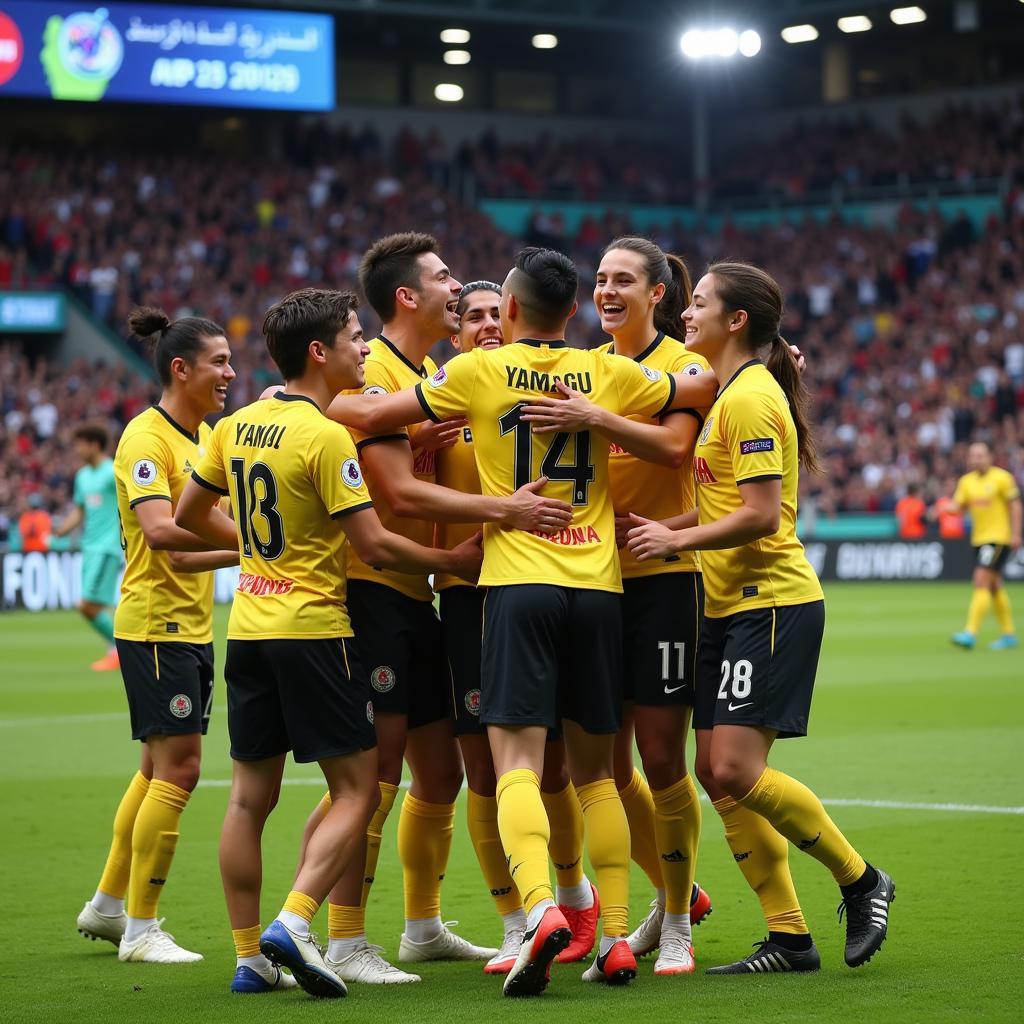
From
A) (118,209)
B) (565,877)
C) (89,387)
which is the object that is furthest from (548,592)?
(118,209)

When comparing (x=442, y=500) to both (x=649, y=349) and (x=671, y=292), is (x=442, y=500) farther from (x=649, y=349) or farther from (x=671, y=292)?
(x=671, y=292)

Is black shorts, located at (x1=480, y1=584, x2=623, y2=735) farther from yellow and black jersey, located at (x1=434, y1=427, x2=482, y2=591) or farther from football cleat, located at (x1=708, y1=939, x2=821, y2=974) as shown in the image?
football cleat, located at (x1=708, y1=939, x2=821, y2=974)

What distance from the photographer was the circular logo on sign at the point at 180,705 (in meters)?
6.37

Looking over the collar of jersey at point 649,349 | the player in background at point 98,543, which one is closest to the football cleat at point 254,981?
the collar of jersey at point 649,349

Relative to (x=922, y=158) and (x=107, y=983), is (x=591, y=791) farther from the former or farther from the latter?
(x=922, y=158)

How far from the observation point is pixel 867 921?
5.69 meters

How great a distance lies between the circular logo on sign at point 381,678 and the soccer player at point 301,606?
9 centimetres

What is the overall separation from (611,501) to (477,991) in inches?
69.4

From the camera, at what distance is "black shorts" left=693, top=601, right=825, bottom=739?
5.65 m

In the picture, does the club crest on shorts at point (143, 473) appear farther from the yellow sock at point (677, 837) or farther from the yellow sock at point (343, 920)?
the yellow sock at point (677, 837)

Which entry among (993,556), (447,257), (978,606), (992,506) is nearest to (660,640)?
(978,606)

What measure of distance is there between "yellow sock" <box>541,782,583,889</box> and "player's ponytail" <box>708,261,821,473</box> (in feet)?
5.11

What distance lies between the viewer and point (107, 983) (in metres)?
5.81

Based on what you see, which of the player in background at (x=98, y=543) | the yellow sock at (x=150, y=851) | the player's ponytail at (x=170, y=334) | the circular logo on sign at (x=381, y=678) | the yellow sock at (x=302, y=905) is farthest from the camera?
the player in background at (x=98, y=543)
